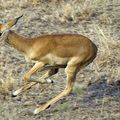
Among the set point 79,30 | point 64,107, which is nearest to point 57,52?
point 64,107

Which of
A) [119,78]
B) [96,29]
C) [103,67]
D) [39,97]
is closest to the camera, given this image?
[39,97]

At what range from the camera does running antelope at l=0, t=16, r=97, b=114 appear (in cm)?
783

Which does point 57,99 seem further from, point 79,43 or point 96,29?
point 96,29

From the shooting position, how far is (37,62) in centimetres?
793

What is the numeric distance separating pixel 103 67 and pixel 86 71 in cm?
33

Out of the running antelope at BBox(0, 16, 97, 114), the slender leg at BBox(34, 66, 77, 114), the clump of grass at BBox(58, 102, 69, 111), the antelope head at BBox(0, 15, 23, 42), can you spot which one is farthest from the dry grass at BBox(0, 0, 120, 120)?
the antelope head at BBox(0, 15, 23, 42)

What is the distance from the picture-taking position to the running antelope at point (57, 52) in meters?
7.83

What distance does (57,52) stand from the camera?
7.95 metres

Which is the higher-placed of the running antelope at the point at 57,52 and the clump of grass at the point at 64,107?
the running antelope at the point at 57,52

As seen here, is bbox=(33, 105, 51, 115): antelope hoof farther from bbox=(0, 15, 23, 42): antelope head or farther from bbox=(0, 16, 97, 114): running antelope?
bbox=(0, 15, 23, 42): antelope head

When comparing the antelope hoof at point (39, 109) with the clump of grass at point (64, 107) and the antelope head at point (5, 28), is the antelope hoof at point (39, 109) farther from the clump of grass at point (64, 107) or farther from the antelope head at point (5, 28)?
the antelope head at point (5, 28)

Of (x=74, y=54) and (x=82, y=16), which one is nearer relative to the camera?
(x=74, y=54)

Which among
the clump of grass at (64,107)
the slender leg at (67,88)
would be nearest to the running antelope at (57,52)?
the slender leg at (67,88)

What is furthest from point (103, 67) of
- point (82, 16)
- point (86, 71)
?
point (82, 16)
